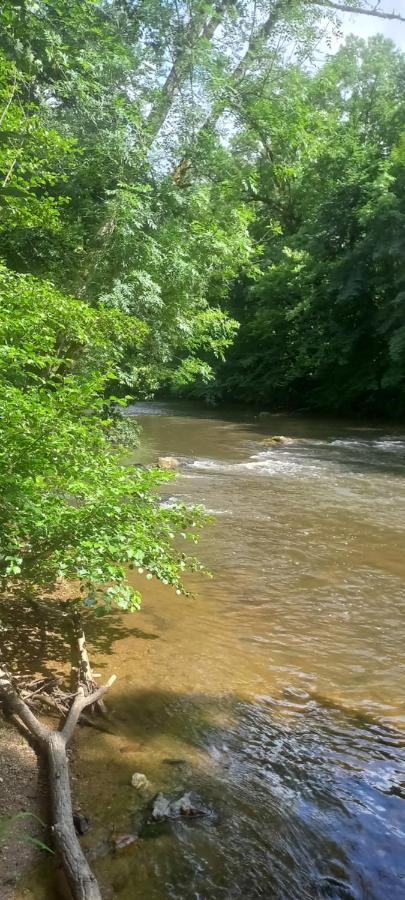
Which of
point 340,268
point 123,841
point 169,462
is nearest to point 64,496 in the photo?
point 123,841

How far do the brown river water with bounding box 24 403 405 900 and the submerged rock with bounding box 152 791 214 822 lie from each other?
0.05m

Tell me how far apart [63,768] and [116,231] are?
25.2 ft

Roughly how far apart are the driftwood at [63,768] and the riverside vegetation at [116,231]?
0.08 feet

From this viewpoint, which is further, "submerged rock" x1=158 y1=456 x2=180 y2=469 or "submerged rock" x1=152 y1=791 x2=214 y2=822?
"submerged rock" x1=158 y1=456 x2=180 y2=469

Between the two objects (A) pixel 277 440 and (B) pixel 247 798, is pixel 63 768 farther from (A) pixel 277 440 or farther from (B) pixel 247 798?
(A) pixel 277 440

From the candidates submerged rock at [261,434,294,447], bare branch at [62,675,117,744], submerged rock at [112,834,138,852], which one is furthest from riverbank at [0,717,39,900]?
submerged rock at [261,434,294,447]

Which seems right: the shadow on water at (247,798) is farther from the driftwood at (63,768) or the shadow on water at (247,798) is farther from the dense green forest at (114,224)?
the dense green forest at (114,224)

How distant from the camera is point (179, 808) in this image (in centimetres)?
303

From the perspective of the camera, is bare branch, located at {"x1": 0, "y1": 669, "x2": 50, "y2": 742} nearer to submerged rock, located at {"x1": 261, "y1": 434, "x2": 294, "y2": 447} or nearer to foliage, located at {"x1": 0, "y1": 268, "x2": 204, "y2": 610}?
foliage, located at {"x1": 0, "y1": 268, "x2": 204, "y2": 610}

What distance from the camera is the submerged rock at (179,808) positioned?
297cm

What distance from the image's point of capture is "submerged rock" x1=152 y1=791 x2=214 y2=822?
2973 mm

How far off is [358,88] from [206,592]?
30.1m

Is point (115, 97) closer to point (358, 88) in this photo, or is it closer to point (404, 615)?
point (404, 615)

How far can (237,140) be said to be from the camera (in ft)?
39.9
